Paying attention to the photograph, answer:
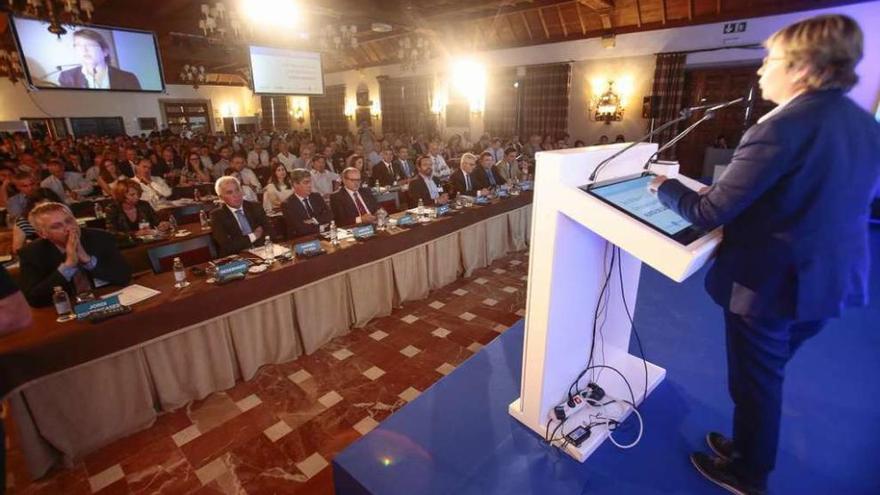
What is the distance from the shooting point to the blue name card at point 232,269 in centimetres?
252

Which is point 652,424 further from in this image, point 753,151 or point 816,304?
point 753,151

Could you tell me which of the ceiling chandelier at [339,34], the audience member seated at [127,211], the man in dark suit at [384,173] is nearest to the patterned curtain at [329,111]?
the ceiling chandelier at [339,34]

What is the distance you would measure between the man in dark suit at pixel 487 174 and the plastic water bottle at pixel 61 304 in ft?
15.1

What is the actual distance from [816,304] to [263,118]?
21.1 m

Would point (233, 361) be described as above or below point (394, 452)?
below

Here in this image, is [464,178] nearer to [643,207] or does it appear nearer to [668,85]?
[643,207]

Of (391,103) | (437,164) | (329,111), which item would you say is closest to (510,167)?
(437,164)

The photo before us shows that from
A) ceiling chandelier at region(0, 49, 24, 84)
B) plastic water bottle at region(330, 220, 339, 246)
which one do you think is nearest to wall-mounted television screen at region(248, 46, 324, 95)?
ceiling chandelier at region(0, 49, 24, 84)

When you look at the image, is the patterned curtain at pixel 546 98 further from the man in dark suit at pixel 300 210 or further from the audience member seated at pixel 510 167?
the man in dark suit at pixel 300 210

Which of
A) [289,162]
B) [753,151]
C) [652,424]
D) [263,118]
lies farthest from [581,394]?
[263,118]

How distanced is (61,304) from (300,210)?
2.06 metres

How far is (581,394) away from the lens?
1592 millimetres

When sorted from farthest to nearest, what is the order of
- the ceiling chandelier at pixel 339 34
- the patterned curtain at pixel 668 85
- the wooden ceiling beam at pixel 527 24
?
the wooden ceiling beam at pixel 527 24 → the patterned curtain at pixel 668 85 → the ceiling chandelier at pixel 339 34

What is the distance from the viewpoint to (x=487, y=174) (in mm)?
5934
